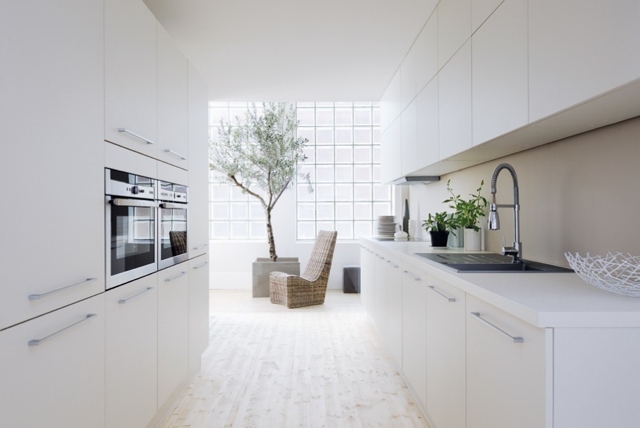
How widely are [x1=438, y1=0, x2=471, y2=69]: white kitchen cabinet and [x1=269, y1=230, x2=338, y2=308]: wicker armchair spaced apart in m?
3.39

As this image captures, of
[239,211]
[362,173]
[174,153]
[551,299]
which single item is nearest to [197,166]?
[174,153]

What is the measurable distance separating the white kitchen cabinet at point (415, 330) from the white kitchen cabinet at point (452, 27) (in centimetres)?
129

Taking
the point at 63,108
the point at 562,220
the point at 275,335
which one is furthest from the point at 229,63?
the point at 562,220

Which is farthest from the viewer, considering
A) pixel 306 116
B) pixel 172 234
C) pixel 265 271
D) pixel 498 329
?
pixel 306 116

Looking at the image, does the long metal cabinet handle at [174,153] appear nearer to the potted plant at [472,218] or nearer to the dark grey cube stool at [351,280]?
the potted plant at [472,218]

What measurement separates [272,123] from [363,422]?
4849 millimetres

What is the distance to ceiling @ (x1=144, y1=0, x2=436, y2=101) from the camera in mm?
3029

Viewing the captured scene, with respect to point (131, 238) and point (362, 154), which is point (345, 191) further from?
point (131, 238)

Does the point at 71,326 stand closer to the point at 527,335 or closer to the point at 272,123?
the point at 527,335

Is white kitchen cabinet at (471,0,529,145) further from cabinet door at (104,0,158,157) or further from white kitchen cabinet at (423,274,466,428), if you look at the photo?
cabinet door at (104,0,158,157)

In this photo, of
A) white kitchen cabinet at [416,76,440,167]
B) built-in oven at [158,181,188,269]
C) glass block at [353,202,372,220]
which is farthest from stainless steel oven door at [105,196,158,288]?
glass block at [353,202,372,220]

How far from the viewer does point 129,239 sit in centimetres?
199

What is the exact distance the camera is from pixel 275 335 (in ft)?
14.1

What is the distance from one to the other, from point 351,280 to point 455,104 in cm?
447
